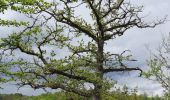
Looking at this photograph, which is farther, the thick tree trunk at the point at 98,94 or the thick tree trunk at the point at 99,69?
the thick tree trunk at the point at 99,69

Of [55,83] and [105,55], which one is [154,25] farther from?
[55,83]

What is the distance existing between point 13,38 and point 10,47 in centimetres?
93

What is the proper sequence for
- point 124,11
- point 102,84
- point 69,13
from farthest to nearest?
point 124,11 < point 69,13 < point 102,84

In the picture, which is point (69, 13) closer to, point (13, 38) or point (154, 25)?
point (13, 38)

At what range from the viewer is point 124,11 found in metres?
43.6

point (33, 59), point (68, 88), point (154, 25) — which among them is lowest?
point (68, 88)

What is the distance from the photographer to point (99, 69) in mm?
40469

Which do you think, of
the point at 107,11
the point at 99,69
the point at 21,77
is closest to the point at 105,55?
the point at 99,69

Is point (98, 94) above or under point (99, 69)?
under

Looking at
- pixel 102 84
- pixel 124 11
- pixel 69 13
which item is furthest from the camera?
pixel 124 11

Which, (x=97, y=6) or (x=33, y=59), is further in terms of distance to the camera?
(x=97, y=6)

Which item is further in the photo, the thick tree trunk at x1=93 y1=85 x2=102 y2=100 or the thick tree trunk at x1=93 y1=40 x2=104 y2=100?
the thick tree trunk at x1=93 y1=40 x2=104 y2=100

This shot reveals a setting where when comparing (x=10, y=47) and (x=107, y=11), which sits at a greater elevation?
(x=107, y=11)

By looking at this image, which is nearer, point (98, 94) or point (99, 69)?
point (98, 94)
